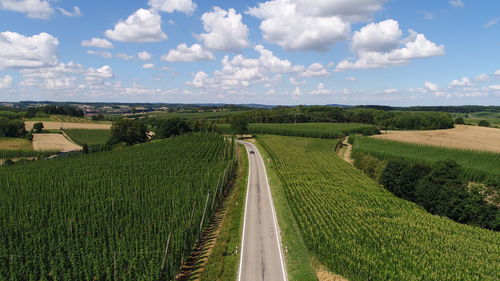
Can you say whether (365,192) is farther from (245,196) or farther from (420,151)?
(420,151)

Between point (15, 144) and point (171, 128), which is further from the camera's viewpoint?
point (171, 128)

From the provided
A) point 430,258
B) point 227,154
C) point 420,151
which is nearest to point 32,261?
point 430,258

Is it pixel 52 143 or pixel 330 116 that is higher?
pixel 330 116

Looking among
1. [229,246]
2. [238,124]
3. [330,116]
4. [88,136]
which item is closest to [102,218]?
[229,246]

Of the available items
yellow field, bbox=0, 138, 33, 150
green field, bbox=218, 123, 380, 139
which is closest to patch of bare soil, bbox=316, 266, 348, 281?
green field, bbox=218, 123, 380, 139

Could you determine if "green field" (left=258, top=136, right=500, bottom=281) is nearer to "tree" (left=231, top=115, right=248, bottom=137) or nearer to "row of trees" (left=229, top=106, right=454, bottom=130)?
"tree" (left=231, top=115, right=248, bottom=137)

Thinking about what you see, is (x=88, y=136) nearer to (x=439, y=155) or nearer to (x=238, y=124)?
(x=238, y=124)

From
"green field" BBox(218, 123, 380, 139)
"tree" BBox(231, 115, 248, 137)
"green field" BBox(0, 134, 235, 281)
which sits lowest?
"green field" BBox(0, 134, 235, 281)
